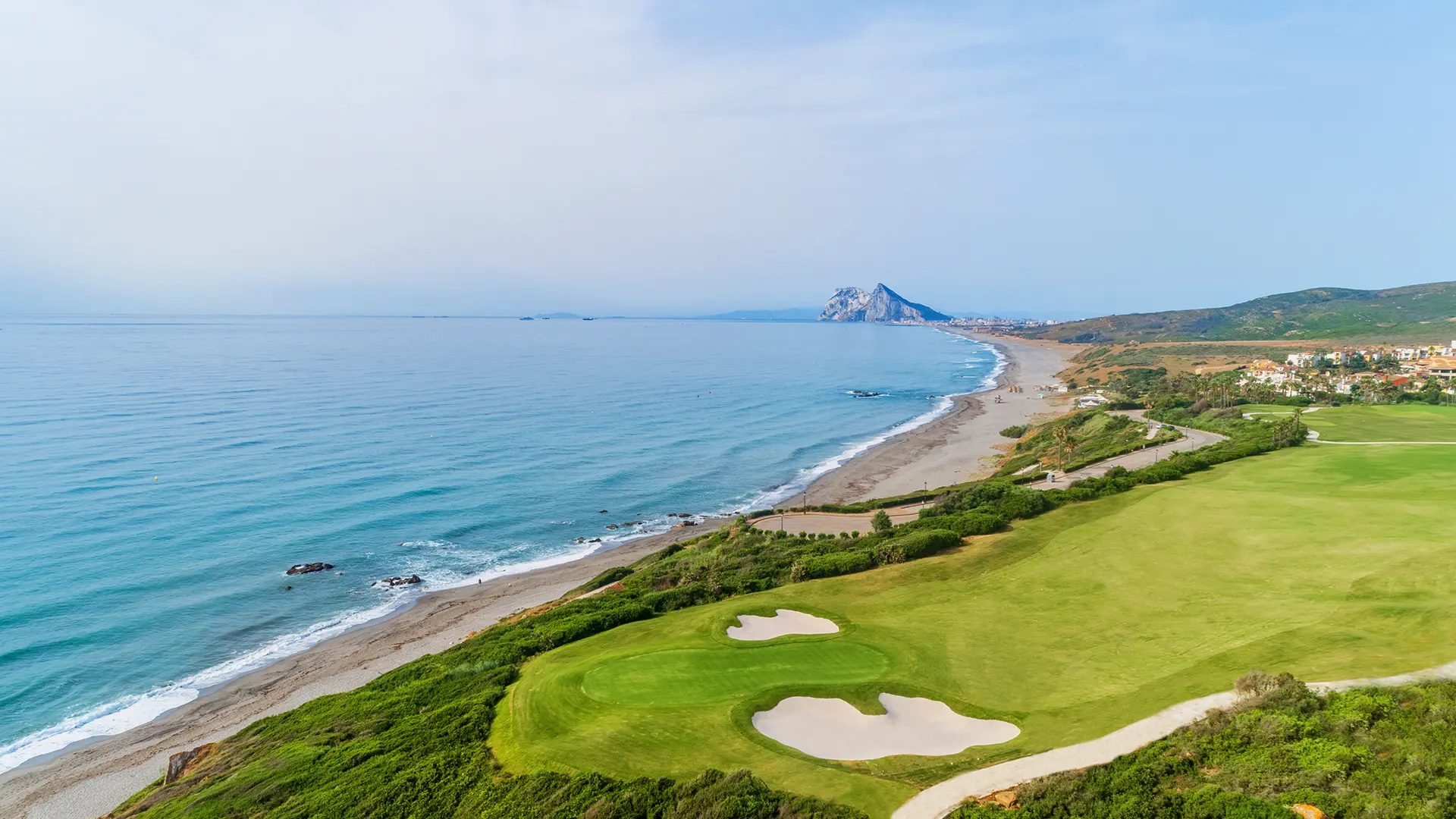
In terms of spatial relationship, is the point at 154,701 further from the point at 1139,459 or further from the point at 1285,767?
the point at 1139,459

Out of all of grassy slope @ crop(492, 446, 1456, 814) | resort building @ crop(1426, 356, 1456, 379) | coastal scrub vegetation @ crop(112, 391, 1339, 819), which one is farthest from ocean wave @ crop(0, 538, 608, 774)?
resort building @ crop(1426, 356, 1456, 379)

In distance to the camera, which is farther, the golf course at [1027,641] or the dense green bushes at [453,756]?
the golf course at [1027,641]

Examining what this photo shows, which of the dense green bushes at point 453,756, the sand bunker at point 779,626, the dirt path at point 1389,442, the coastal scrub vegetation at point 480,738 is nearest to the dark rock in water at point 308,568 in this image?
the coastal scrub vegetation at point 480,738

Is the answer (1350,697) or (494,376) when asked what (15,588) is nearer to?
(1350,697)

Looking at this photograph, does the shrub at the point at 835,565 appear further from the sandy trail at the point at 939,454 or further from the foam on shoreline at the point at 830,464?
the foam on shoreline at the point at 830,464

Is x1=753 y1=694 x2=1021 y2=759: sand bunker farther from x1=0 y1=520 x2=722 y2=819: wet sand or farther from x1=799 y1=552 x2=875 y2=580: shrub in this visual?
x1=0 y1=520 x2=722 y2=819: wet sand

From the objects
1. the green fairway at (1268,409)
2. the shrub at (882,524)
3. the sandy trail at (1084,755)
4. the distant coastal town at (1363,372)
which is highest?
the distant coastal town at (1363,372)
